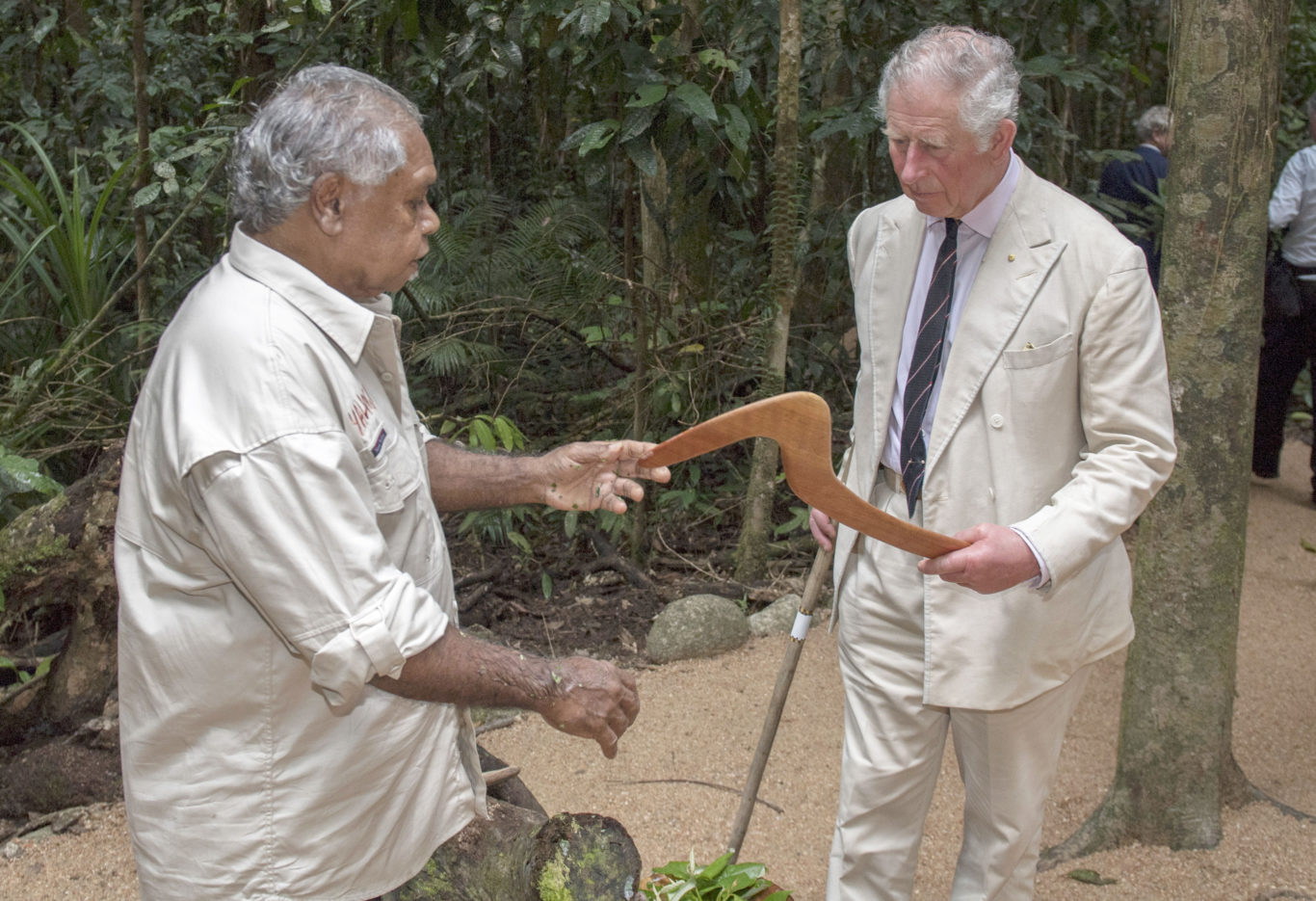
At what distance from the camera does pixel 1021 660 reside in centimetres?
228

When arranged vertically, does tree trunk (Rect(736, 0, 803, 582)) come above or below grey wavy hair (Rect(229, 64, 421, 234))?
below

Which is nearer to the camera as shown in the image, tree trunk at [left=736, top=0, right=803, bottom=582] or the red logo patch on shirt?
the red logo patch on shirt

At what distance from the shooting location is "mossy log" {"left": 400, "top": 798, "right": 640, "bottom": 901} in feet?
6.27

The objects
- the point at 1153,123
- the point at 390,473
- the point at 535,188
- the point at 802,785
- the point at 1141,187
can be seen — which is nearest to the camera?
the point at 390,473

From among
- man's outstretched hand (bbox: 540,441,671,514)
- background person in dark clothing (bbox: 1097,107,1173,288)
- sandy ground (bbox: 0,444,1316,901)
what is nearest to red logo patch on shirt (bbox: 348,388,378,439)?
man's outstretched hand (bbox: 540,441,671,514)

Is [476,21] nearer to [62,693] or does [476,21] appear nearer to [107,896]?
[62,693]

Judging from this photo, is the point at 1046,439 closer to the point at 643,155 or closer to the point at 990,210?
the point at 990,210

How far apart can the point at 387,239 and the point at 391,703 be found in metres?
0.71

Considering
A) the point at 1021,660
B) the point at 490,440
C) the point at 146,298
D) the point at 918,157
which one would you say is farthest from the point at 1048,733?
the point at 146,298

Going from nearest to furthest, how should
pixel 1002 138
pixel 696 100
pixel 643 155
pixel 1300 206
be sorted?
pixel 1002 138 < pixel 696 100 < pixel 643 155 < pixel 1300 206

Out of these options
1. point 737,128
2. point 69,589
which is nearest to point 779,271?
point 737,128

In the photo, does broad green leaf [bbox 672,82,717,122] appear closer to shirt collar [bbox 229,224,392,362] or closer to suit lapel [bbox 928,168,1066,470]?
suit lapel [bbox 928,168,1066,470]

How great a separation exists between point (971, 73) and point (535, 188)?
17.3 feet

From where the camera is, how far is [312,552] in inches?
60.0
